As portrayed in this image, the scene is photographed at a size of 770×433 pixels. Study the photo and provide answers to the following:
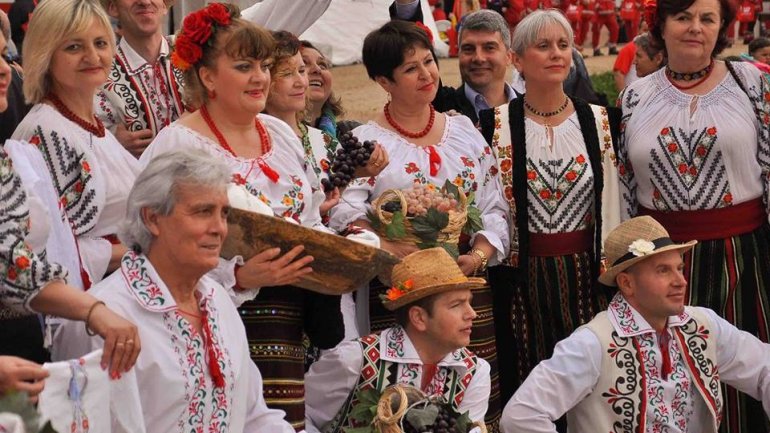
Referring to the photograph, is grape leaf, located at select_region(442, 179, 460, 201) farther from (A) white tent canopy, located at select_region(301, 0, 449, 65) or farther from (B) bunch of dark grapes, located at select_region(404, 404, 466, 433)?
(A) white tent canopy, located at select_region(301, 0, 449, 65)

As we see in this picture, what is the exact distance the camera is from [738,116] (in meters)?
6.25

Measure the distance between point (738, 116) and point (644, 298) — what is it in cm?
114

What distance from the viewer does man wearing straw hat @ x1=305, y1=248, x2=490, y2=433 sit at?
5.23 meters

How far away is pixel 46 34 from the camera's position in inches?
188

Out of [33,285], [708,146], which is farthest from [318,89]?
[33,285]

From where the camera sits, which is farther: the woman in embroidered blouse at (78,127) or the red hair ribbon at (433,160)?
the red hair ribbon at (433,160)

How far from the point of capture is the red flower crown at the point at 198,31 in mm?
4945

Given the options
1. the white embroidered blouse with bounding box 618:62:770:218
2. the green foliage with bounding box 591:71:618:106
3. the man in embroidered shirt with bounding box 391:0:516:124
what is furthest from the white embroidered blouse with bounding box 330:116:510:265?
the green foliage with bounding box 591:71:618:106

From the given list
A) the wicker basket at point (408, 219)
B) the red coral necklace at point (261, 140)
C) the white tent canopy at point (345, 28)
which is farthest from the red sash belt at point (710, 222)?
the white tent canopy at point (345, 28)

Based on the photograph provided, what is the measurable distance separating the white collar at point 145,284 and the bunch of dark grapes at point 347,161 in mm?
1341

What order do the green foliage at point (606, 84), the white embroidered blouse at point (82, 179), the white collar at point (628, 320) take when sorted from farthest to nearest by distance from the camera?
the green foliage at point (606, 84) → the white collar at point (628, 320) → the white embroidered blouse at point (82, 179)

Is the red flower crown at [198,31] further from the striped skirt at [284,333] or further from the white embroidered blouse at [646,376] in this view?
the white embroidered blouse at [646,376]

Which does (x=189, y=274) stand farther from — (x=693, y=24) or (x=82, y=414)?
(x=693, y=24)

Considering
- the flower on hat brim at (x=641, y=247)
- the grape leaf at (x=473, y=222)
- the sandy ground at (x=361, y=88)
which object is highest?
the grape leaf at (x=473, y=222)
